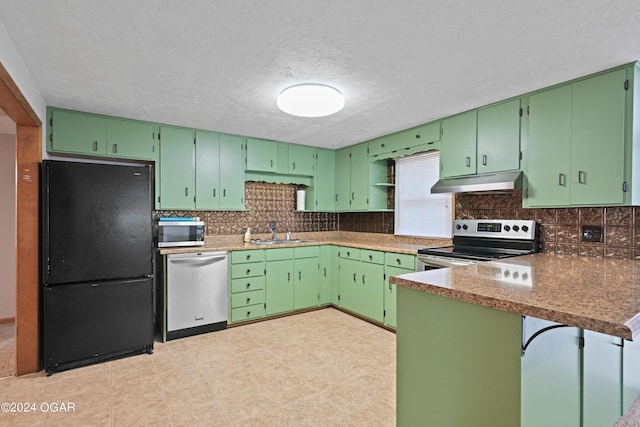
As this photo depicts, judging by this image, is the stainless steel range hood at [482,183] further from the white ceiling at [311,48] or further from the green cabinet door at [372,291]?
the green cabinet door at [372,291]

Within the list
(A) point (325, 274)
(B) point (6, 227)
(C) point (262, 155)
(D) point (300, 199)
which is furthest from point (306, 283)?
(B) point (6, 227)

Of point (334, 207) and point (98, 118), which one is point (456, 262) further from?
point (98, 118)

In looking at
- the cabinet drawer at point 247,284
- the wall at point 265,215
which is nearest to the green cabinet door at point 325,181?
the wall at point 265,215

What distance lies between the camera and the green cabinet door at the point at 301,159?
4.50m

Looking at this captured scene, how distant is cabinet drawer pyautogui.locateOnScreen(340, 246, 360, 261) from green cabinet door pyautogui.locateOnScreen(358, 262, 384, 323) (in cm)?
13

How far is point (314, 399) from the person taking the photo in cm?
222

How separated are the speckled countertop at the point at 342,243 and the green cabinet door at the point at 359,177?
0.51m

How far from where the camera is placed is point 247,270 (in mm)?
3764

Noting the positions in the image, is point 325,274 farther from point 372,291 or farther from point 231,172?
point 231,172

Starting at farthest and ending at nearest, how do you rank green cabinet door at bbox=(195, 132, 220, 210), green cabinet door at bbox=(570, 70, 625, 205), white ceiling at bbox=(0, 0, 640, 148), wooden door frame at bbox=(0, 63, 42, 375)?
green cabinet door at bbox=(195, 132, 220, 210)
wooden door frame at bbox=(0, 63, 42, 375)
green cabinet door at bbox=(570, 70, 625, 205)
white ceiling at bbox=(0, 0, 640, 148)

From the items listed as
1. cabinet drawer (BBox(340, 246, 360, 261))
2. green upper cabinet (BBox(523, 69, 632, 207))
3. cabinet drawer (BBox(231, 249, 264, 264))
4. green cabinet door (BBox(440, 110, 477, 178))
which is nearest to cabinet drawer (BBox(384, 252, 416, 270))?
cabinet drawer (BBox(340, 246, 360, 261))

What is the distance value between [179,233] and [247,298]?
1.06 m

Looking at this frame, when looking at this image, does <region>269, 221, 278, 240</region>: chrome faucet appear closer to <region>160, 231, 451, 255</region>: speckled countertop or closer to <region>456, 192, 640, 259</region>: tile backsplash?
<region>160, 231, 451, 255</region>: speckled countertop

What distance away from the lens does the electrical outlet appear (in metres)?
2.47
